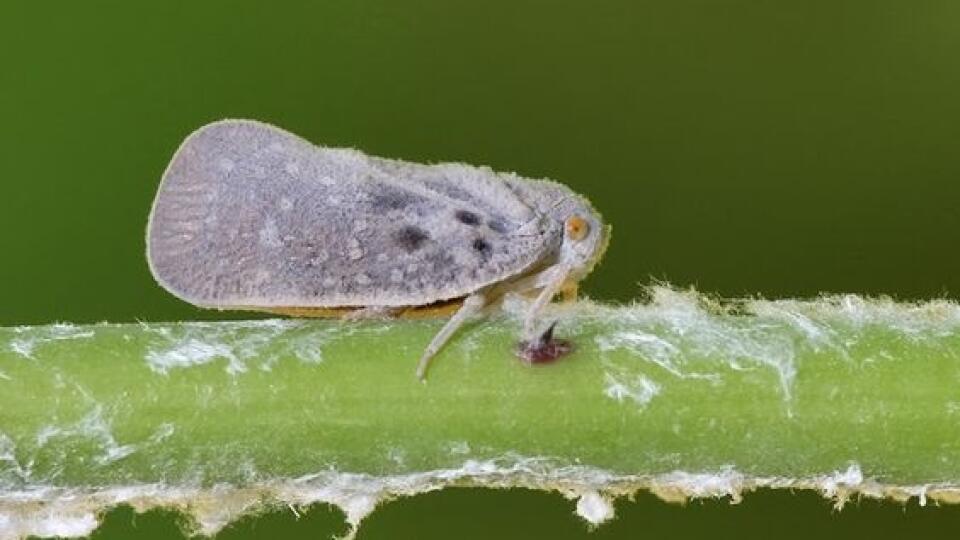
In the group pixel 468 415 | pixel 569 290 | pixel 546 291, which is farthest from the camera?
pixel 569 290

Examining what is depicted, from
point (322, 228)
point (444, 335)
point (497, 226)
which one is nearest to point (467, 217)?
point (497, 226)

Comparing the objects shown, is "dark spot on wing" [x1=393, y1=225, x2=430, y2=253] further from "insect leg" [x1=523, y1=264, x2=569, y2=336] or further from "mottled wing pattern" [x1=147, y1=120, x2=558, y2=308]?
"insect leg" [x1=523, y1=264, x2=569, y2=336]

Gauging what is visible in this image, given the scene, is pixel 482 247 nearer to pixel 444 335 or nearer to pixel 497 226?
pixel 497 226

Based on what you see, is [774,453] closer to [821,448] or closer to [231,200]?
[821,448]

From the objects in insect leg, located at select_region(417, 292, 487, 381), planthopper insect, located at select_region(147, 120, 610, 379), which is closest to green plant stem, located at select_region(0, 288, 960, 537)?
insect leg, located at select_region(417, 292, 487, 381)

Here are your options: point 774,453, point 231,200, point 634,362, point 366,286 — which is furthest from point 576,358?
point 231,200

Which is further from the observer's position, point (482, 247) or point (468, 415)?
point (482, 247)

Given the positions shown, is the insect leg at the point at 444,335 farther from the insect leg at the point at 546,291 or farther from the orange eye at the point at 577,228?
the orange eye at the point at 577,228
